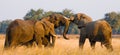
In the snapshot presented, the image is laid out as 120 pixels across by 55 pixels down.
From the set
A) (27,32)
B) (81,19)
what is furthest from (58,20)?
(27,32)

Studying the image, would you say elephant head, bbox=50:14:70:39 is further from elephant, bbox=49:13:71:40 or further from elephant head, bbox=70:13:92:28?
elephant head, bbox=70:13:92:28

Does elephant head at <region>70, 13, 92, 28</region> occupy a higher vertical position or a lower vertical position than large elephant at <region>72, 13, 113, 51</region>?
higher

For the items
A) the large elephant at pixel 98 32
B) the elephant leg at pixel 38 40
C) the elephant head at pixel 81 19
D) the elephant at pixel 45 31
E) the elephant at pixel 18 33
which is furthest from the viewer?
the elephant head at pixel 81 19

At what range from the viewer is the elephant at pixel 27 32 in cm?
1373

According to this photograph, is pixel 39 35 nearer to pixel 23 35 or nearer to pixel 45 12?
pixel 23 35

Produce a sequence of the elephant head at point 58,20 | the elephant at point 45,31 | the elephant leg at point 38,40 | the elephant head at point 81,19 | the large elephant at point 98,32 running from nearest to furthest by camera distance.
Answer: the large elephant at point 98,32, the elephant leg at point 38,40, the elephant at point 45,31, the elephant head at point 81,19, the elephant head at point 58,20

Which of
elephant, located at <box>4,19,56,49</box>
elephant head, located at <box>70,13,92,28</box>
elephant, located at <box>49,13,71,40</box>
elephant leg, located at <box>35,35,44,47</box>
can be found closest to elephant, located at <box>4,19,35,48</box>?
elephant, located at <box>4,19,56,49</box>

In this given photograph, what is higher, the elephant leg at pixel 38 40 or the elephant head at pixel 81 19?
the elephant head at pixel 81 19

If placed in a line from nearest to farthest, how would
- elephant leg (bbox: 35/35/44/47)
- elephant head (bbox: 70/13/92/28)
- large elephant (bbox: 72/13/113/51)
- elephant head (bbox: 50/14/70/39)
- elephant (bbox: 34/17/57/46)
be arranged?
Result: 1. large elephant (bbox: 72/13/113/51)
2. elephant leg (bbox: 35/35/44/47)
3. elephant (bbox: 34/17/57/46)
4. elephant head (bbox: 70/13/92/28)
5. elephant head (bbox: 50/14/70/39)

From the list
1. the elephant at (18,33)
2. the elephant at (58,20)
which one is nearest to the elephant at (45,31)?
the elephant at (18,33)

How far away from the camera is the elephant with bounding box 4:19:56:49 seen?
13734 millimetres

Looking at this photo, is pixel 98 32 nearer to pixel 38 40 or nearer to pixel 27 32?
pixel 38 40

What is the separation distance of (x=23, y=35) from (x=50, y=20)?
3018mm

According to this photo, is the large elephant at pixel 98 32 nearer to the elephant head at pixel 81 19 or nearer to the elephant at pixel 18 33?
the elephant head at pixel 81 19
